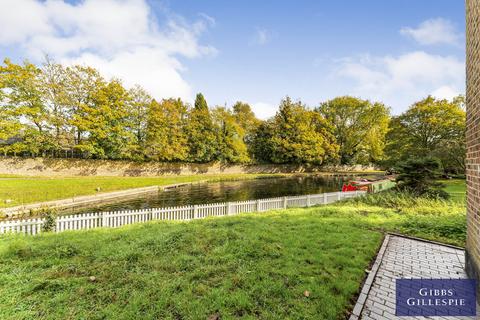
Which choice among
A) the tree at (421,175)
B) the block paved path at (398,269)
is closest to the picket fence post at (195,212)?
the block paved path at (398,269)

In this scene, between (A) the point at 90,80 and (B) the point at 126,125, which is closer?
(A) the point at 90,80

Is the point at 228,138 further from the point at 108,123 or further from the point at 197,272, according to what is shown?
the point at 197,272

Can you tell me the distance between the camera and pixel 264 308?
314cm

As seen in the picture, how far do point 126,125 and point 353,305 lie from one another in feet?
110

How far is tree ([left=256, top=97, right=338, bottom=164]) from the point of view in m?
42.0

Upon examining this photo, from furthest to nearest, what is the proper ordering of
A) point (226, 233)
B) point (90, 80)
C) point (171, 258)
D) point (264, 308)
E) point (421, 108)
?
point (90, 80) < point (421, 108) < point (226, 233) < point (171, 258) < point (264, 308)

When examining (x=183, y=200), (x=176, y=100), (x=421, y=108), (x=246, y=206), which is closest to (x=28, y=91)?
(x=176, y=100)

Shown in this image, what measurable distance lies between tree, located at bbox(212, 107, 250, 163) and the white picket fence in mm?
27204

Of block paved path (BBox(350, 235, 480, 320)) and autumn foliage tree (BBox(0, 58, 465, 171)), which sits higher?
autumn foliage tree (BBox(0, 58, 465, 171))

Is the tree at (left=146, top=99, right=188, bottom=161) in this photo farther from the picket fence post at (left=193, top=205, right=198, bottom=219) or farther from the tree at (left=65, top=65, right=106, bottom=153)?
the picket fence post at (left=193, top=205, right=198, bottom=219)

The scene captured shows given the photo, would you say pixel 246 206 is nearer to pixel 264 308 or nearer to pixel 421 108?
pixel 264 308

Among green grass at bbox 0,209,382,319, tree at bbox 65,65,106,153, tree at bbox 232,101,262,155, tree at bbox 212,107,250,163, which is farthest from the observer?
tree at bbox 232,101,262,155

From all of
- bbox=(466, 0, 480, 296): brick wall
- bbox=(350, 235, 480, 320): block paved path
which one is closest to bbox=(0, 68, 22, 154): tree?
bbox=(350, 235, 480, 320): block paved path

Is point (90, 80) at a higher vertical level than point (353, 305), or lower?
higher
